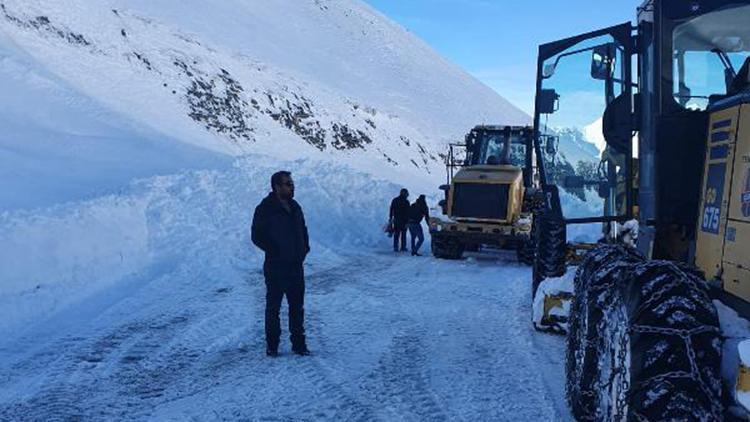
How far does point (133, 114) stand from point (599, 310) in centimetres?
2535

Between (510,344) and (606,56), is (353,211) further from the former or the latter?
(606,56)

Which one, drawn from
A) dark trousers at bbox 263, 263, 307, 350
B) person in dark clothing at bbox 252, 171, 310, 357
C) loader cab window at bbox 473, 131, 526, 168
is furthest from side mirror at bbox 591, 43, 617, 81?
loader cab window at bbox 473, 131, 526, 168

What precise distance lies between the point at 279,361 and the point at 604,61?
12.6ft

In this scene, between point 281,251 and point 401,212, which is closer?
point 281,251

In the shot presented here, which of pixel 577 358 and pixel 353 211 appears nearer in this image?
pixel 577 358

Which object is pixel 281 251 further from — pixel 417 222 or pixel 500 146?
pixel 500 146

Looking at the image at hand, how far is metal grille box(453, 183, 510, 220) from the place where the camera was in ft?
53.1

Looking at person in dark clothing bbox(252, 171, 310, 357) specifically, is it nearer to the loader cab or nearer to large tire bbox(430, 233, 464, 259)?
large tire bbox(430, 233, 464, 259)

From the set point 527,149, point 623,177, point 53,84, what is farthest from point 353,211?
point 623,177

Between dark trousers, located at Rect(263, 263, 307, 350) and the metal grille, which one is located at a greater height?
the metal grille

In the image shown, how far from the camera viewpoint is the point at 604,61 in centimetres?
Answer: 592

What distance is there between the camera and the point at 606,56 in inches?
232

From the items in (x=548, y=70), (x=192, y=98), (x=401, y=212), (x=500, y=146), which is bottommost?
(x=401, y=212)

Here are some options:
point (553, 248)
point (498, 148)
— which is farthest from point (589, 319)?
point (498, 148)
